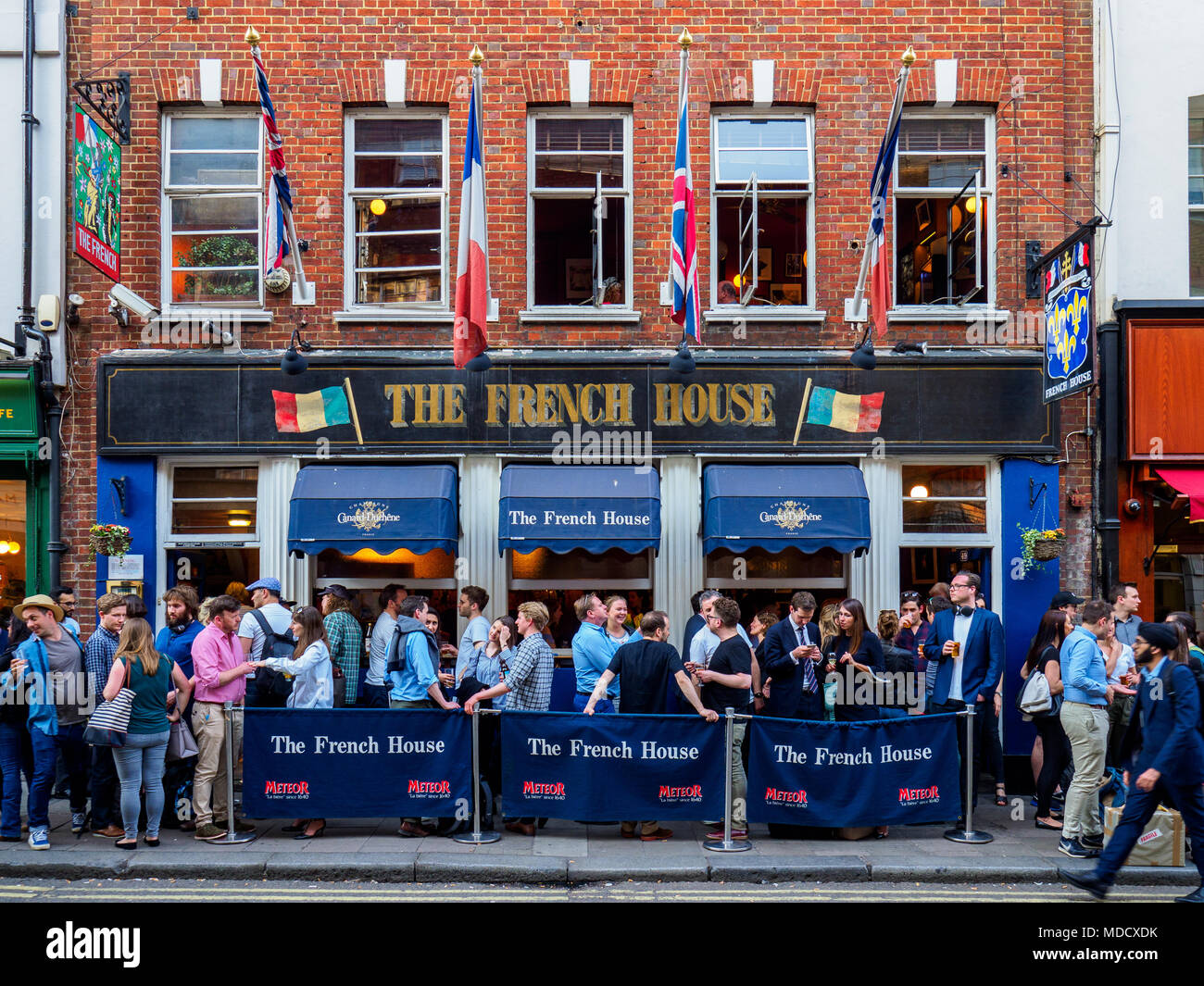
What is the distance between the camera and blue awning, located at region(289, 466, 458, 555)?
11.2 metres

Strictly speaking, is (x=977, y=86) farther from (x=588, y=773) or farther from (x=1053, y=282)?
(x=588, y=773)

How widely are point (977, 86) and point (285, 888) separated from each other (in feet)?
35.8

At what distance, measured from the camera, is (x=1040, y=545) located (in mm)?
11328

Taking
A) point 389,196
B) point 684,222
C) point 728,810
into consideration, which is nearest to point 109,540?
point 389,196

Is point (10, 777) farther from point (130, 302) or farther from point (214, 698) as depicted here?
point (130, 302)

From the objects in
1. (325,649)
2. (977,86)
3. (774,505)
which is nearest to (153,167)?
(325,649)

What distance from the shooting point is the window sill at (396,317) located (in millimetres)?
11930

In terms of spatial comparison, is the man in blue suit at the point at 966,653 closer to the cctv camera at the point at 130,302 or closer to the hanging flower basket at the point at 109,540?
the hanging flower basket at the point at 109,540

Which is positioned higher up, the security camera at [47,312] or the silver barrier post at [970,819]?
the security camera at [47,312]

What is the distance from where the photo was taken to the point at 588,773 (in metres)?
8.57

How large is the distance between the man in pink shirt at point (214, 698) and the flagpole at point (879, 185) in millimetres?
7266

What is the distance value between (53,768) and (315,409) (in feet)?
15.3

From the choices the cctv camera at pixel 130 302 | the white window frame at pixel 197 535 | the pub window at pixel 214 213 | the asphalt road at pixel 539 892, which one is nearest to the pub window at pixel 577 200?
the pub window at pixel 214 213

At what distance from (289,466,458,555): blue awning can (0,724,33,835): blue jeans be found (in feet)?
10.8
